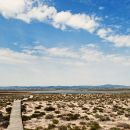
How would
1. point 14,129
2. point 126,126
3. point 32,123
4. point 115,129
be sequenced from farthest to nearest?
point 32,123, point 126,126, point 115,129, point 14,129

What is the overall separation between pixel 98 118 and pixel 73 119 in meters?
2.80

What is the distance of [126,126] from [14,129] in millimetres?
9380

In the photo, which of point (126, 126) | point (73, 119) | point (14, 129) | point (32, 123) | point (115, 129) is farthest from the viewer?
point (73, 119)

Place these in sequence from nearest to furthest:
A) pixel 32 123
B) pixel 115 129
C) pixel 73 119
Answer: pixel 115 129, pixel 32 123, pixel 73 119

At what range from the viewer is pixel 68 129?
24.8m

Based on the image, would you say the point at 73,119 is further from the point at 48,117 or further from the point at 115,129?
the point at 115,129

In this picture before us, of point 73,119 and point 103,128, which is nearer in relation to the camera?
point 103,128

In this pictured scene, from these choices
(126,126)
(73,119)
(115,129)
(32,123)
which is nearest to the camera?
(115,129)

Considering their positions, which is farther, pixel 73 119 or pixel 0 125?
pixel 73 119

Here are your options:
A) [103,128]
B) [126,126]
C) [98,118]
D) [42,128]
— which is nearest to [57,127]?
[42,128]

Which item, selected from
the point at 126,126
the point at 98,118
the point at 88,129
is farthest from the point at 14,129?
the point at 98,118

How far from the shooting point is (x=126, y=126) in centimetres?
2623

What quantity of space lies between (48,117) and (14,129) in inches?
433

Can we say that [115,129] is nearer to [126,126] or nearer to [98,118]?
[126,126]
